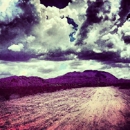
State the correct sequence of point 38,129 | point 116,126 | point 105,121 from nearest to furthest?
point 38,129 → point 116,126 → point 105,121

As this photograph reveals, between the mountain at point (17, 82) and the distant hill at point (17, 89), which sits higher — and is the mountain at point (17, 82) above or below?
above

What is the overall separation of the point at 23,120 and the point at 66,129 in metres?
2.85

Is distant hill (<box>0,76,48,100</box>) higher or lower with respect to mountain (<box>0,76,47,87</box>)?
lower

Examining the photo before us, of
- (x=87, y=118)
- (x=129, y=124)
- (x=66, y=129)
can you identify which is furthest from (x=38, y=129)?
(x=129, y=124)

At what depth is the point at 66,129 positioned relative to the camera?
936cm

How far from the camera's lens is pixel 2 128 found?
377 inches

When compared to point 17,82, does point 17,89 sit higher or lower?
lower

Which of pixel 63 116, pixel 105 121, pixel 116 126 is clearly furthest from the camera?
pixel 63 116

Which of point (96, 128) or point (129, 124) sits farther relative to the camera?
point (129, 124)

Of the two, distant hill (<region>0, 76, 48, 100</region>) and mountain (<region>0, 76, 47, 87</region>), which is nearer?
distant hill (<region>0, 76, 48, 100</region>)

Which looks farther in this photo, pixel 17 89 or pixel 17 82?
pixel 17 82

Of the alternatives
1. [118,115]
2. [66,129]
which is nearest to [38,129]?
[66,129]

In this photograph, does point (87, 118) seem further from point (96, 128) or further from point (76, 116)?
point (96, 128)

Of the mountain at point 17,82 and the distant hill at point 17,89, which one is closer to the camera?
the distant hill at point 17,89
